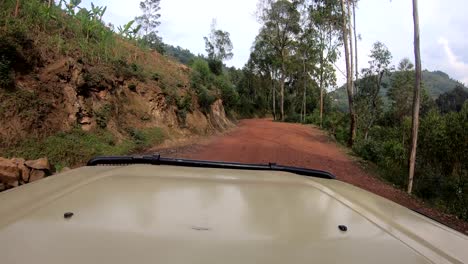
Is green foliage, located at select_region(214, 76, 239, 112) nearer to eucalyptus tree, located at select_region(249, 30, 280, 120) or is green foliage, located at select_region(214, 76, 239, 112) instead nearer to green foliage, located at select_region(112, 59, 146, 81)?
green foliage, located at select_region(112, 59, 146, 81)

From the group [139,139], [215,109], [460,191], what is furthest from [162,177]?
[215,109]

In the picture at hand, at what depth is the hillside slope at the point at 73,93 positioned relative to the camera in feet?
26.8

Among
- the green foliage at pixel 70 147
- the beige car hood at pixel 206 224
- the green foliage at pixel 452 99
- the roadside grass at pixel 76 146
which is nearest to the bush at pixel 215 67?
the roadside grass at pixel 76 146

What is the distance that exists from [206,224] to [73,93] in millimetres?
10003

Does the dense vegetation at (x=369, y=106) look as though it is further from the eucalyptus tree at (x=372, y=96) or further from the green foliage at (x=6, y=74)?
the green foliage at (x=6, y=74)

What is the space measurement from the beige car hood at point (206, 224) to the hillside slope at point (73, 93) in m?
6.73

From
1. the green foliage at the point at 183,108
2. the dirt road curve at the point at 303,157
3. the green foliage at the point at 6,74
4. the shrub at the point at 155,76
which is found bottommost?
the dirt road curve at the point at 303,157

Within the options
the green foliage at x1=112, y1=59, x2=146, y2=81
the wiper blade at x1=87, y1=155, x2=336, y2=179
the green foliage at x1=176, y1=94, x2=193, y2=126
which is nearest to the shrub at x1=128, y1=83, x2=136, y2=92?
the green foliage at x1=112, y1=59, x2=146, y2=81

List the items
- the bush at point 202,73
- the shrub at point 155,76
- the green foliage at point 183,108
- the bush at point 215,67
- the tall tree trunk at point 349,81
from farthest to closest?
the bush at point 215,67
the bush at point 202,73
the tall tree trunk at point 349,81
the green foliage at point 183,108
the shrub at point 155,76

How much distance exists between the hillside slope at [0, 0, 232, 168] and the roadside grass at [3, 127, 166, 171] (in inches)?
0.8

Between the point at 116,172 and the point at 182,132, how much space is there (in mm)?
12863

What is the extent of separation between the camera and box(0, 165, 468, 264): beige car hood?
3.58 feet

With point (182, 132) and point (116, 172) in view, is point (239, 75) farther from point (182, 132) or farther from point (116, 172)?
point (116, 172)

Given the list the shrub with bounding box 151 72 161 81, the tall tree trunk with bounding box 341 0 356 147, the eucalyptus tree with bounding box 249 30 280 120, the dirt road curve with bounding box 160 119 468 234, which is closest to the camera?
the dirt road curve with bounding box 160 119 468 234
